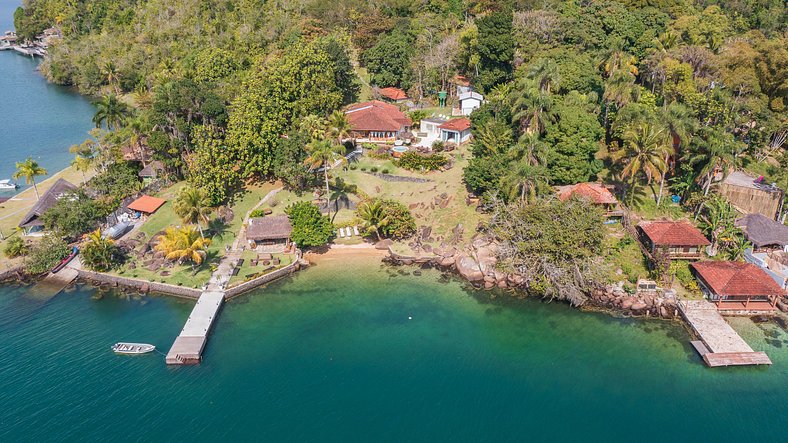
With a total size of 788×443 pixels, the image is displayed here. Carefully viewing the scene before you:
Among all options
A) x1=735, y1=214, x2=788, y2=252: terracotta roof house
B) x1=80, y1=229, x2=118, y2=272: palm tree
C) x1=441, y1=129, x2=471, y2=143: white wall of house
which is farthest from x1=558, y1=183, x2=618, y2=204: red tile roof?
x1=80, y1=229, x2=118, y2=272: palm tree

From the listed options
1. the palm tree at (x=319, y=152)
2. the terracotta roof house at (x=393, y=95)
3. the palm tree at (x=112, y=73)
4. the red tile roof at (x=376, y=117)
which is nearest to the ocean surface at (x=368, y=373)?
the palm tree at (x=319, y=152)

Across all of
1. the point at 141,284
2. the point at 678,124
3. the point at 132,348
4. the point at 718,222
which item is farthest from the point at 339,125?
the point at 718,222

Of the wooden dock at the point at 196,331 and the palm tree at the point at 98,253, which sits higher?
the palm tree at the point at 98,253

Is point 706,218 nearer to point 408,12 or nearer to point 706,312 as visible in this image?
point 706,312

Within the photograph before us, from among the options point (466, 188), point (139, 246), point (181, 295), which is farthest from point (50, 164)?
point (466, 188)

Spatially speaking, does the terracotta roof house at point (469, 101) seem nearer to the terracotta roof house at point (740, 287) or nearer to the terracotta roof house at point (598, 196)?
the terracotta roof house at point (598, 196)

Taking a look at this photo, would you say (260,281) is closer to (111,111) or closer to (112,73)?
(111,111)

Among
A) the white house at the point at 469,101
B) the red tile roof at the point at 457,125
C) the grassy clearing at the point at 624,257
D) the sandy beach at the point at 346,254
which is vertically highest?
the white house at the point at 469,101
